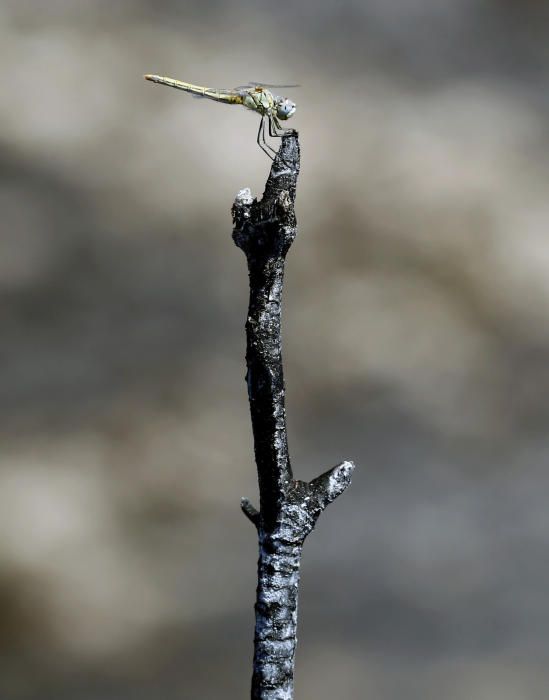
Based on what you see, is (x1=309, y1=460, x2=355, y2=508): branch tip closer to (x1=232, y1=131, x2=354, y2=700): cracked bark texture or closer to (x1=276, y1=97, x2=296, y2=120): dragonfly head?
(x1=232, y1=131, x2=354, y2=700): cracked bark texture

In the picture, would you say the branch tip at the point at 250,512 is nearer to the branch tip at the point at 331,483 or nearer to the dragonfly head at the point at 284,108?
the branch tip at the point at 331,483

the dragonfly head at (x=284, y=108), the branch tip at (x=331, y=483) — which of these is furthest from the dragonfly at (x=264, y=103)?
the branch tip at (x=331, y=483)

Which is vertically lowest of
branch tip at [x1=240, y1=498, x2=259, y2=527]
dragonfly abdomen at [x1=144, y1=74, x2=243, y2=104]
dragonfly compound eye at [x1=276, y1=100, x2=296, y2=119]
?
branch tip at [x1=240, y1=498, x2=259, y2=527]

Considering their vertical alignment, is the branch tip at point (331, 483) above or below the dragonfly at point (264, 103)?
below

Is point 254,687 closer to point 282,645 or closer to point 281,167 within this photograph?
point 282,645

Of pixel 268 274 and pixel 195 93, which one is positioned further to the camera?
pixel 195 93

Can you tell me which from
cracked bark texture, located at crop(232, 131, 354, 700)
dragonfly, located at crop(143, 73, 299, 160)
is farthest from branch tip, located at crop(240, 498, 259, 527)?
dragonfly, located at crop(143, 73, 299, 160)

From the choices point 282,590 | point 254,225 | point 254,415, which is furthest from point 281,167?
A: point 282,590

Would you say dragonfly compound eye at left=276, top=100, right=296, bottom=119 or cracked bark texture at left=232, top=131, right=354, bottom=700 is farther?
dragonfly compound eye at left=276, top=100, right=296, bottom=119

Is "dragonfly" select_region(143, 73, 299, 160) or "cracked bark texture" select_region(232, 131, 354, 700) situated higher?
"dragonfly" select_region(143, 73, 299, 160)
